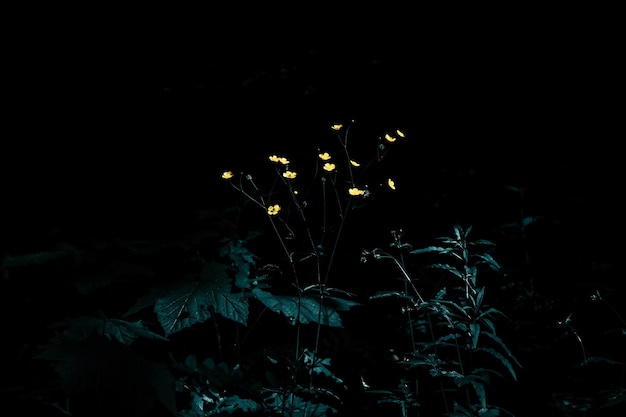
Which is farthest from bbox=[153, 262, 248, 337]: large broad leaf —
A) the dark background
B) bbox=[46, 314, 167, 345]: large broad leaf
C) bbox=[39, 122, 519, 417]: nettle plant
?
the dark background

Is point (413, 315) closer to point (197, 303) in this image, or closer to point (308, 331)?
point (308, 331)

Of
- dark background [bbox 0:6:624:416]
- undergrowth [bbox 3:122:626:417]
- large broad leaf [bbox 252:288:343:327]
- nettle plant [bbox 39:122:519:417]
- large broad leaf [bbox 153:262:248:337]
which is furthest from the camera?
dark background [bbox 0:6:624:416]

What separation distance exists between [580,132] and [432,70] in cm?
117

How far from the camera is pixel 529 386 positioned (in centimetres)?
212

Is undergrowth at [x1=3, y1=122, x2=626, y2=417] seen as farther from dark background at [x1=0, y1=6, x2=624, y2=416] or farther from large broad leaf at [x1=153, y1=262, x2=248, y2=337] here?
dark background at [x1=0, y1=6, x2=624, y2=416]

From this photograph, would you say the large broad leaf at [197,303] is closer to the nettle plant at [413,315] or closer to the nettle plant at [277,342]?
the nettle plant at [277,342]

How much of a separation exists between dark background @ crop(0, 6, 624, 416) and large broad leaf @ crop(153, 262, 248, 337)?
4.05 feet

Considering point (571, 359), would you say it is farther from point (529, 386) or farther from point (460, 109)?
point (460, 109)

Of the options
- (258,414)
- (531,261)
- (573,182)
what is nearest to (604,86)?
(573,182)

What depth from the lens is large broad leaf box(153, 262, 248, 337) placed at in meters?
1.72

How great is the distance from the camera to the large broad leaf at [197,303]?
1.72 metres

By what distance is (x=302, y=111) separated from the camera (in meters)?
3.63

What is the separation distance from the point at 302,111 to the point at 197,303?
2190 mm

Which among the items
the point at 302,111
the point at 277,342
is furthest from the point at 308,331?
the point at 302,111
